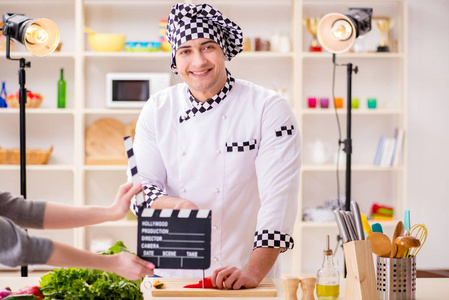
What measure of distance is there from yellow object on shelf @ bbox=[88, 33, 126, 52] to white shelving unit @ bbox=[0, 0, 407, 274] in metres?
0.24

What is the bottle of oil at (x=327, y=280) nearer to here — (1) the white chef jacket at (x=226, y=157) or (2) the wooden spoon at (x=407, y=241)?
(2) the wooden spoon at (x=407, y=241)

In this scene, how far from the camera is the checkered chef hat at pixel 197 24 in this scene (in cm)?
201

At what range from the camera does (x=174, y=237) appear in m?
1.45

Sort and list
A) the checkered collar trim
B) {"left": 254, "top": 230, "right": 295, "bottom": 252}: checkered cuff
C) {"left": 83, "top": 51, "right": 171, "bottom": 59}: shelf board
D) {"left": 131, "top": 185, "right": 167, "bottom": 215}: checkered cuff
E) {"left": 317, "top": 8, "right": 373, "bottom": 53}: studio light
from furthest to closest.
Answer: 1. {"left": 83, "top": 51, "right": 171, "bottom": 59}: shelf board
2. {"left": 317, "top": 8, "right": 373, "bottom": 53}: studio light
3. the checkered collar trim
4. {"left": 131, "top": 185, "right": 167, "bottom": 215}: checkered cuff
5. {"left": 254, "top": 230, "right": 295, "bottom": 252}: checkered cuff

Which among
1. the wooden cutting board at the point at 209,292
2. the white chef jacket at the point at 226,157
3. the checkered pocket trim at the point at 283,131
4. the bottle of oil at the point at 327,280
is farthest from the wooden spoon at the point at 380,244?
the checkered pocket trim at the point at 283,131

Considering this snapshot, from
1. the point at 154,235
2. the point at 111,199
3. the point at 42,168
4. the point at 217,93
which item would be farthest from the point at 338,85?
the point at 154,235

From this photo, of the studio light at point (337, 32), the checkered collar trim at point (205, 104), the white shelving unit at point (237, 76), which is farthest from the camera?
the white shelving unit at point (237, 76)

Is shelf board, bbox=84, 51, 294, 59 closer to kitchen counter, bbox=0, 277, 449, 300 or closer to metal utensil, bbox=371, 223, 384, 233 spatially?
kitchen counter, bbox=0, 277, 449, 300

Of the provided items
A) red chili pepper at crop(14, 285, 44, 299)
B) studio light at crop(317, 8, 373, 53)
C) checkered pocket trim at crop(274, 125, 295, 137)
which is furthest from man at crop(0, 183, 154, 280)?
studio light at crop(317, 8, 373, 53)

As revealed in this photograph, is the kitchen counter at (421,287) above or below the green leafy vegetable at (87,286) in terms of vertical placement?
below

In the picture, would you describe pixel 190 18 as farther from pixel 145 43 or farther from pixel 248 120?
pixel 145 43

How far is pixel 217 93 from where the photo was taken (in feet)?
7.14

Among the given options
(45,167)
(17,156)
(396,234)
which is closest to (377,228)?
(396,234)

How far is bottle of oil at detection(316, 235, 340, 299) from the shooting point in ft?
5.28
